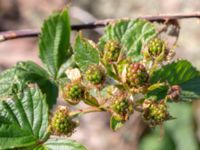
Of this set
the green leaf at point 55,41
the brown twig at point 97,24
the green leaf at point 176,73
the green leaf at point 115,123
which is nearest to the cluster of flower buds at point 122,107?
the green leaf at point 115,123

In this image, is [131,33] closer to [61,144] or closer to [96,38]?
[61,144]

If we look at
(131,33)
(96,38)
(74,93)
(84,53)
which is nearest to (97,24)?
(131,33)

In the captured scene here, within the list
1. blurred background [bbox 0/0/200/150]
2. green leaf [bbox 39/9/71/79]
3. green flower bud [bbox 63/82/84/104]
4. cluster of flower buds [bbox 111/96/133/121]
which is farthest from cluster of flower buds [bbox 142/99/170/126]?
blurred background [bbox 0/0/200/150]

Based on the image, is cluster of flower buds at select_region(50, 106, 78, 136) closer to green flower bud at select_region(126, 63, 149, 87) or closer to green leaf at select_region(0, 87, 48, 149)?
green leaf at select_region(0, 87, 48, 149)

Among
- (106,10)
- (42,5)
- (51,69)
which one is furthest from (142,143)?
(51,69)

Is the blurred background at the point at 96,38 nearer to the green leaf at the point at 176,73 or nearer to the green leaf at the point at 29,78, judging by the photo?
the green leaf at the point at 29,78

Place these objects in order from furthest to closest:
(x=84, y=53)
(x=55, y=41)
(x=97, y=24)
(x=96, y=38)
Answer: (x=96, y=38) < (x=97, y=24) < (x=55, y=41) < (x=84, y=53)
